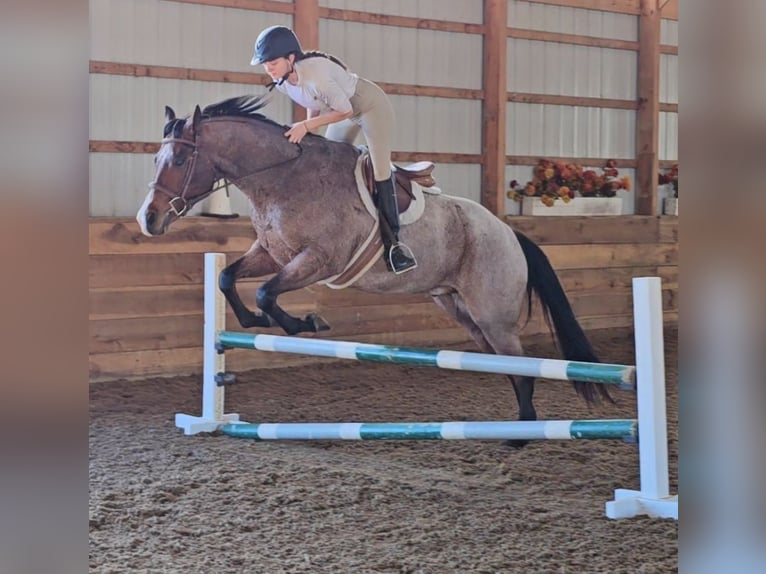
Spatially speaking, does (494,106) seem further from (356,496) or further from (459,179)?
(356,496)

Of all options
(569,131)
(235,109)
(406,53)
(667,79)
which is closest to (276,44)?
(235,109)

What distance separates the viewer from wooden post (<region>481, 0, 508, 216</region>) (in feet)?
18.2

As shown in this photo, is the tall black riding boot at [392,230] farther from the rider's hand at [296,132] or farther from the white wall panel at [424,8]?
the white wall panel at [424,8]

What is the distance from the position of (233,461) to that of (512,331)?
105 centimetres

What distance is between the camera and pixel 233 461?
10.1 ft

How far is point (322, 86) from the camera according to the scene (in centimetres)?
296

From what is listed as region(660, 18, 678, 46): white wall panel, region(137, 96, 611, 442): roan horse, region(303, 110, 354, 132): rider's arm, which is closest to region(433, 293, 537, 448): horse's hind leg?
region(137, 96, 611, 442): roan horse

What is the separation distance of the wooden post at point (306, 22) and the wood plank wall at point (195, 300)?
95 centimetres

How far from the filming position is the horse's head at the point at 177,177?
2943 millimetres

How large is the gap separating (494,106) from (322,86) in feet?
9.05

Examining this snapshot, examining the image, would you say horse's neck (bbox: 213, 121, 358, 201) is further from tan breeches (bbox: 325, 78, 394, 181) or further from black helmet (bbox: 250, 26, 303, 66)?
black helmet (bbox: 250, 26, 303, 66)

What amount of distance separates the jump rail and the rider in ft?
1.46

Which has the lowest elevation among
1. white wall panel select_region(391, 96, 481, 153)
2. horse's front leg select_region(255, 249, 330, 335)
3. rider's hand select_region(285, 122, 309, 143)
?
horse's front leg select_region(255, 249, 330, 335)
